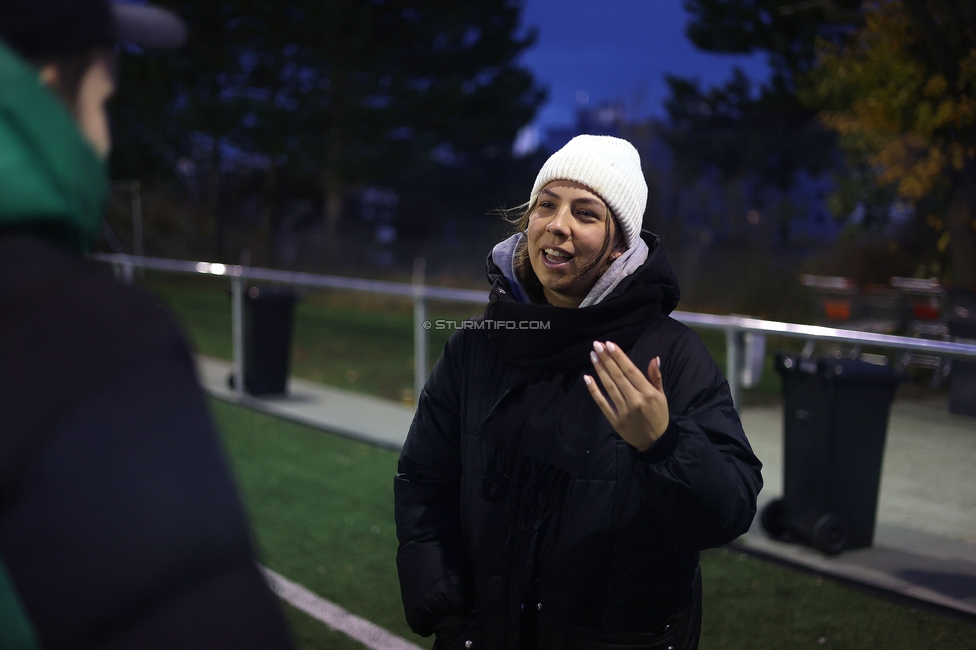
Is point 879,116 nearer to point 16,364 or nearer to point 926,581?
point 926,581

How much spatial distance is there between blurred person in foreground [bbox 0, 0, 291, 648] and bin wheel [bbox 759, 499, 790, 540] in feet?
17.4

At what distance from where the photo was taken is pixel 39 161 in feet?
2.50

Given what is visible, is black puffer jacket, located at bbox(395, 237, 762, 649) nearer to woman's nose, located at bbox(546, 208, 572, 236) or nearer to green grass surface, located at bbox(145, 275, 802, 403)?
woman's nose, located at bbox(546, 208, 572, 236)

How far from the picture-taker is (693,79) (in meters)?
30.1

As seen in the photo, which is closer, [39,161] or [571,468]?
[39,161]

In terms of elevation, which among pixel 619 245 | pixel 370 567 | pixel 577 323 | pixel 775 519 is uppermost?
pixel 619 245

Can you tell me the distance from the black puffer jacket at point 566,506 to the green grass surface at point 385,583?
2.24m

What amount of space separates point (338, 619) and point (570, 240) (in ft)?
9.29

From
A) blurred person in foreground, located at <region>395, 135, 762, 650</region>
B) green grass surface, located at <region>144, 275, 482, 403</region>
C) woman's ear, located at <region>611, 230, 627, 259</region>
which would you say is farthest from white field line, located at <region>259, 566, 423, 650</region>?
woman's ear, located at <region>611, 230, 627, 259</region>

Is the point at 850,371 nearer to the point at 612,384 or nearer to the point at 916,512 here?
the point at 916,512

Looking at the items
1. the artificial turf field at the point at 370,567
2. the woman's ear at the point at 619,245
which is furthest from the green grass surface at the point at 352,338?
the woman's ear at the point at 619,245

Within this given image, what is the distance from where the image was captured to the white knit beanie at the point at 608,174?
2.47m

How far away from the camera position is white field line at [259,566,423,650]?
4.36 m

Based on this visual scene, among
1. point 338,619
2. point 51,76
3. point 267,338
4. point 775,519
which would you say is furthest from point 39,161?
point 267,338
